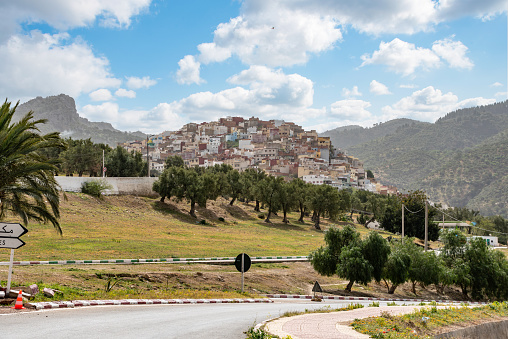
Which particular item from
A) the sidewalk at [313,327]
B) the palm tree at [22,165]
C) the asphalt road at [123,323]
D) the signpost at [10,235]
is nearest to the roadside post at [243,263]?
the asphalt road at [123,323]

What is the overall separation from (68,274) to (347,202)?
92539mm

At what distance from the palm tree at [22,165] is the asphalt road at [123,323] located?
7032 millimetres

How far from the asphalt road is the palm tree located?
703 cm

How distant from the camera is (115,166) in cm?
10131

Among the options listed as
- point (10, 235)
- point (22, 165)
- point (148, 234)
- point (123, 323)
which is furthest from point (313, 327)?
point (148, 234)

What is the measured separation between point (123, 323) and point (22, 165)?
398 inches

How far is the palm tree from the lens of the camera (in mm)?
18578

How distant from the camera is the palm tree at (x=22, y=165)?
61.0 ft

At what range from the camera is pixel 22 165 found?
19469mm

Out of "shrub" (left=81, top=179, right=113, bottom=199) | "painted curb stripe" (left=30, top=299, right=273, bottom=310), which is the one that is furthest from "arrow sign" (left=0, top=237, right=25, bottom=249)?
"shrub" (left=81, top=179, right=113, bottom=199)

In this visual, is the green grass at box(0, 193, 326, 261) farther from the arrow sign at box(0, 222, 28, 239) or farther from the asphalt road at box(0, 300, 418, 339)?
the asphalt road at box(0, 300, 418, 339)

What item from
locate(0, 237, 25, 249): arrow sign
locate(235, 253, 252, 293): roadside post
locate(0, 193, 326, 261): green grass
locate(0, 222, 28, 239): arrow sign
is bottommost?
locate(0, 193, 326, 261): green grass

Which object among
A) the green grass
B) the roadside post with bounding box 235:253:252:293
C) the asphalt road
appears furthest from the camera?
the green grass

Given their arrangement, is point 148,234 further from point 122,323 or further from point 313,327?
point 313,327
